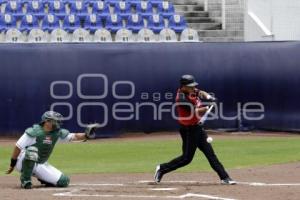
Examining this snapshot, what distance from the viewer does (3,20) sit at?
24516mm

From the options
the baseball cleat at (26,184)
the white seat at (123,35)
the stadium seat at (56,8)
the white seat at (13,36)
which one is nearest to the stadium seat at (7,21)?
the stadium seat at (56,8)

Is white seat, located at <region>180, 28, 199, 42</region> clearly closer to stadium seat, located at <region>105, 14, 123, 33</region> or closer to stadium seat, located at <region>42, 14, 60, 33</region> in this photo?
stadium seat, located at <region>105, 14, 123, 33</region>

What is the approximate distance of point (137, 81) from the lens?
20.2m

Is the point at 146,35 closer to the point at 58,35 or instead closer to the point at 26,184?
the point at 58,35

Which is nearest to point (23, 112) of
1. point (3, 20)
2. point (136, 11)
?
point (3, 20)

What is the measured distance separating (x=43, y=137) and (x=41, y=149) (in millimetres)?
188

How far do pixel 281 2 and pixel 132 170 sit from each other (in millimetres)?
12765

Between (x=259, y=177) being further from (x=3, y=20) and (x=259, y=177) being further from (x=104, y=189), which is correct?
(x=3, y=20)

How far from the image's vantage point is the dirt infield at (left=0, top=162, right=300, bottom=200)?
8.92 m

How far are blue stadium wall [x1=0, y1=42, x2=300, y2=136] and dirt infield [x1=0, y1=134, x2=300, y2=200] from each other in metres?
7.80

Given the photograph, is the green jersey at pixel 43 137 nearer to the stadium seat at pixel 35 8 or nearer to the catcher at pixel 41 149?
the catcher at pixel 41 149

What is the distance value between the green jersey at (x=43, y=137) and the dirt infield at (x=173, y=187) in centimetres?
46

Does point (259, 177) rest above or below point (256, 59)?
below
